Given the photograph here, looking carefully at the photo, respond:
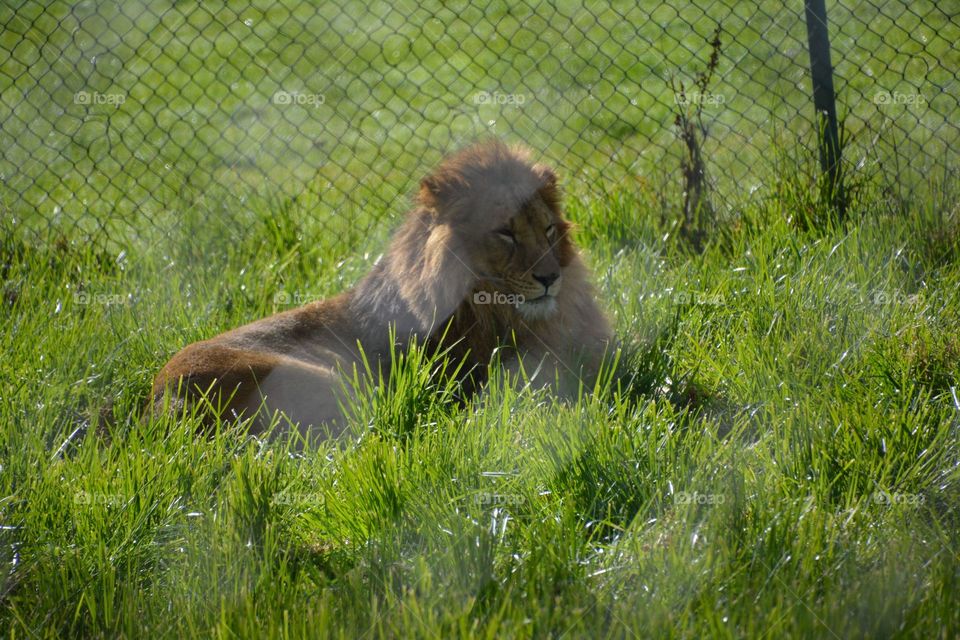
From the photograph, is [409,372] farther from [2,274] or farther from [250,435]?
[2,274]

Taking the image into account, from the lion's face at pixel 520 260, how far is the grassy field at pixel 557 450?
0.44 metres

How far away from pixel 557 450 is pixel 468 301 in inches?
49.5

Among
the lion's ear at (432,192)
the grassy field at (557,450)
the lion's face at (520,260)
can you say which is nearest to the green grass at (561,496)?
the grassy field at (557,450)

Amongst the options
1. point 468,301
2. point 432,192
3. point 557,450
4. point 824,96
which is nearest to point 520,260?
point 468,301

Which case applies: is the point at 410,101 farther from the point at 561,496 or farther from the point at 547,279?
the point at 561,496

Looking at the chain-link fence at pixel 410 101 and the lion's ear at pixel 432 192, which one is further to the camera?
the chain-link fence at pixel 410 101

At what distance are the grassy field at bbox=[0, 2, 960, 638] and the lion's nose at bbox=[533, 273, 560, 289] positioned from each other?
443 millimetres

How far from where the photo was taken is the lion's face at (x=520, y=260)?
421cm

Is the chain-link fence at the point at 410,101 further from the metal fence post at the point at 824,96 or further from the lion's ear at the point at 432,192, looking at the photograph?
the lion's ear at the point at 432,192

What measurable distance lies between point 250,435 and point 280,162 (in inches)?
194

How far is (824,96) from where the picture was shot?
5.54m

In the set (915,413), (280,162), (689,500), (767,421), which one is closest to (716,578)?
(689,500)

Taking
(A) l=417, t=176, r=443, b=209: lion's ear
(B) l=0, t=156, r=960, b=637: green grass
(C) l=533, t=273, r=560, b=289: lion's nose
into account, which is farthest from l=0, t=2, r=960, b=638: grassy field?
(A) l=417, t=176, r=443, b=209: lion's ear

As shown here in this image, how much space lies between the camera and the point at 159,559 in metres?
2.97
